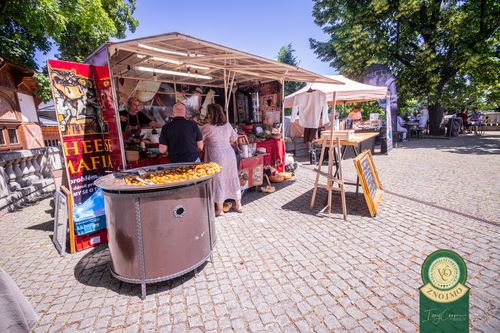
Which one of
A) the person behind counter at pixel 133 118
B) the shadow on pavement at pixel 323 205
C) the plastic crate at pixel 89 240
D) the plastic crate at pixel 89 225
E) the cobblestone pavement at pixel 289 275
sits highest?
the person behind counter at pixel 133 118

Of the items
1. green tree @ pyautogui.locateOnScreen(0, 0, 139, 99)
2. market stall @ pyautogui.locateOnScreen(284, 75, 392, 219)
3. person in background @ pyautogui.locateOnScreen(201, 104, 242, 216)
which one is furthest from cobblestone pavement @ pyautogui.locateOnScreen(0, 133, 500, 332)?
green tree @ pyautogui.locateOnScreen(0, 0, 139, 99)

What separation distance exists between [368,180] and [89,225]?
5095 millimetres

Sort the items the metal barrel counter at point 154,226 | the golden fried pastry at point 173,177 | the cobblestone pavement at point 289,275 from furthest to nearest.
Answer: the golden fried pastry at point 173,177 < the metal barrel counter at point 154,226 < the cobblestone pavement at point 289,275

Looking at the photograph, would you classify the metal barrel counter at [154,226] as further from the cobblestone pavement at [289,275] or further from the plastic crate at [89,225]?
the plastic crate at [89,225]

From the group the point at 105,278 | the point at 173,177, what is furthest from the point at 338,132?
the point at 105,278

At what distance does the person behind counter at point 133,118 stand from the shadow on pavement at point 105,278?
11.7 ft

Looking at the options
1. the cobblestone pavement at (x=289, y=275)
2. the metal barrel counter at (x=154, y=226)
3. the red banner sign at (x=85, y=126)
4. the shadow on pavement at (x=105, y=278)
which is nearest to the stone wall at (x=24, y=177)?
the cobblestone pavement at (x=289, y=275)

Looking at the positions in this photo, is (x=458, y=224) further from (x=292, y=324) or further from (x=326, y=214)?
(x=292, y=324)

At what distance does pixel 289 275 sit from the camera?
9.78 feet

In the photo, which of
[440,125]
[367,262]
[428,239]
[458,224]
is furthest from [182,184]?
[440,125]

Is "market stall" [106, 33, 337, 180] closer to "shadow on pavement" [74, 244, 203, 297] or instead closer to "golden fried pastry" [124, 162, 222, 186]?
"shadow on pavement" [74, 244, 203, 297]

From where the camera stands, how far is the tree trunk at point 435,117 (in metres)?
17.3

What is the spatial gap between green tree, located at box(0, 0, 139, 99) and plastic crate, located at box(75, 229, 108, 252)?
713 cm

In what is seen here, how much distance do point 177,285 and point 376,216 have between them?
3.74 metres
